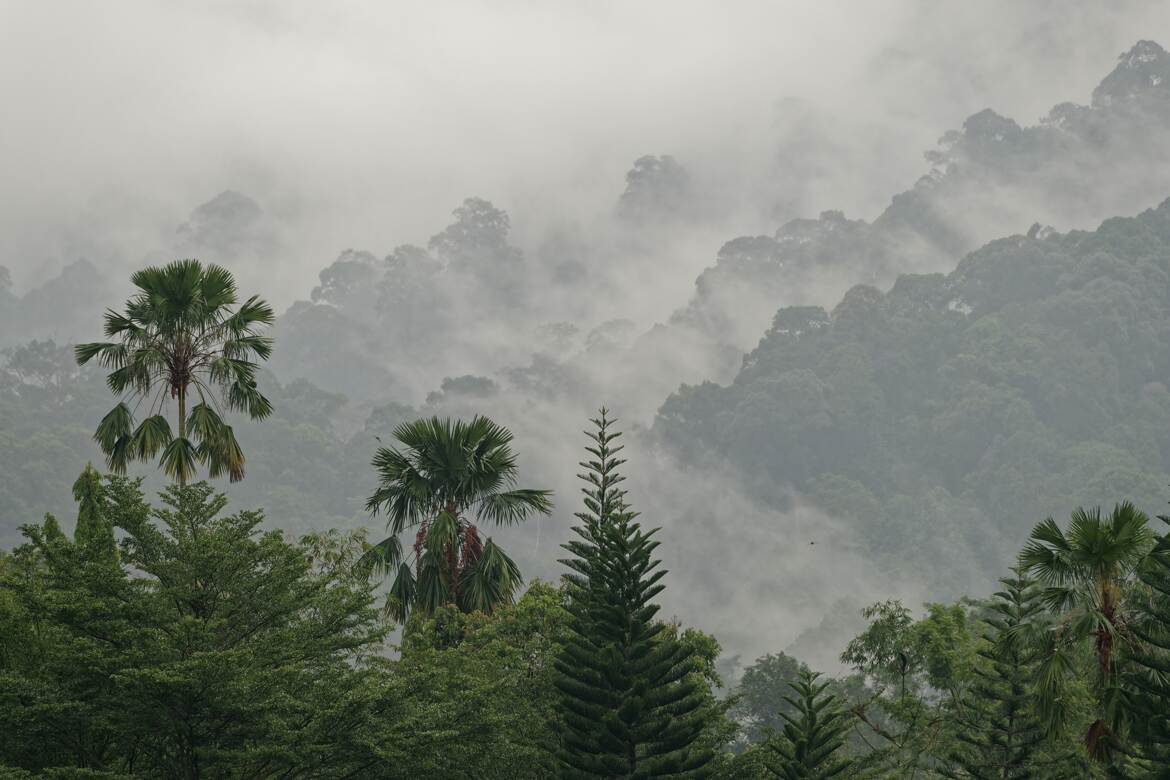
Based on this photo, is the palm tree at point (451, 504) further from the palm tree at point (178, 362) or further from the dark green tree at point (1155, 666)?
the dark green tree at point (1155, 666)

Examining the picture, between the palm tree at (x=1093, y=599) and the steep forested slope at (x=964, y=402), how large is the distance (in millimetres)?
131585

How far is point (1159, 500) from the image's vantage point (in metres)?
133

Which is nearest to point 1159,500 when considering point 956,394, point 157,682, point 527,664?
point 956,394

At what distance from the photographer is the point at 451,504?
2195 cm

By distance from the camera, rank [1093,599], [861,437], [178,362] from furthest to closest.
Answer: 1. [861,437]
2. [178,362]
3. [1093,599]

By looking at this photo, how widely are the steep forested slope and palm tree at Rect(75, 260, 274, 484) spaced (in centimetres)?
13119

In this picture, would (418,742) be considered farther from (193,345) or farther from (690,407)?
(690,407)

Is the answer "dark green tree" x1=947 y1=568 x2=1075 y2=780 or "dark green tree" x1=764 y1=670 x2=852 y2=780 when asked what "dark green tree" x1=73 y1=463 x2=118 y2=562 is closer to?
"dark green tree" x1=764 y1=670 x2=852 y2=780

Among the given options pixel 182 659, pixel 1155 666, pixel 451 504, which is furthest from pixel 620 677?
pixel 1155 666

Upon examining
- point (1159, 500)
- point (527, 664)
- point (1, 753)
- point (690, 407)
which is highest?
point (690, 407)

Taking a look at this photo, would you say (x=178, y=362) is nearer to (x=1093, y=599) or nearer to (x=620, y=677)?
(x=620, y=677)

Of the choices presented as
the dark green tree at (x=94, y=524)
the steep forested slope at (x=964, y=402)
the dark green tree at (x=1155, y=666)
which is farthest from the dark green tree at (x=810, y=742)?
the steep forested slope at (x=964, y=402)

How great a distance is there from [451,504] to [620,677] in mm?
4799

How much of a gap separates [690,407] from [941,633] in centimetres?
13588
